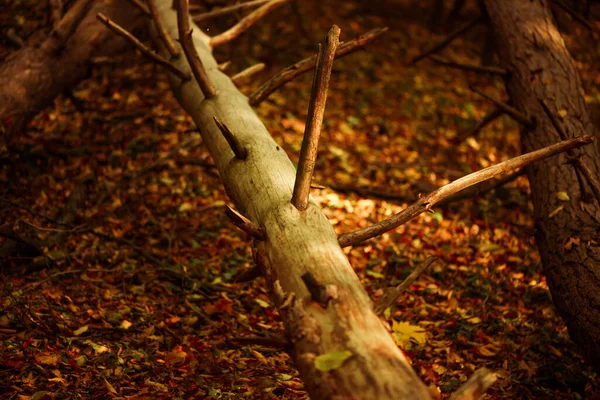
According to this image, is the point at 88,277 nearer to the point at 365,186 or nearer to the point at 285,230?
the point at 285,230

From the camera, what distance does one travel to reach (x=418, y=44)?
8.24 m

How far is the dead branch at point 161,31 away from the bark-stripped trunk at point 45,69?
127cm

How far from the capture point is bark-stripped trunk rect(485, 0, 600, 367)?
9.58 ft

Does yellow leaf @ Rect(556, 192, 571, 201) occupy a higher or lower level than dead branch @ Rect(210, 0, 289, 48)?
lower

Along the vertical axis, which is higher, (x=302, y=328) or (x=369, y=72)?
(x=369, y=72)

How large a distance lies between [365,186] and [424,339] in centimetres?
229

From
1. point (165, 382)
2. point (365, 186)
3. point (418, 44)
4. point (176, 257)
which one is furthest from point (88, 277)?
point (418, 44)

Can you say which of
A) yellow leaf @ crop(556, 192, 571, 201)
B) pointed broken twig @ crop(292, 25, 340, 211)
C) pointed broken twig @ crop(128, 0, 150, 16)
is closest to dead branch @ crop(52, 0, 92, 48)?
pointed broken twig @ crop(128, 0, 150, 16)

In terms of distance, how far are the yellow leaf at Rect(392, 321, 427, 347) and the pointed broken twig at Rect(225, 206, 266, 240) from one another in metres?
1.37

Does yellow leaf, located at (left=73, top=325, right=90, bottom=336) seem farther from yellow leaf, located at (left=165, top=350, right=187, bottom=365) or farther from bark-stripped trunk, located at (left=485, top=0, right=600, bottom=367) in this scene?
bark-stripped trunk, located at (left=485, top=0, right=600, bottom=367)

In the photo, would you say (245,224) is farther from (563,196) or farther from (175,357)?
(563,196)

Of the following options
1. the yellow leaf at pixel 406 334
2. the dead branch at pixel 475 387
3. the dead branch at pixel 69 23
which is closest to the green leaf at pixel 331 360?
the dead branch at pixel 475 387

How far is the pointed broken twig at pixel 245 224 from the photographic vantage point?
2.37 m

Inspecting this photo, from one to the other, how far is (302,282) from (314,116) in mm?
782
